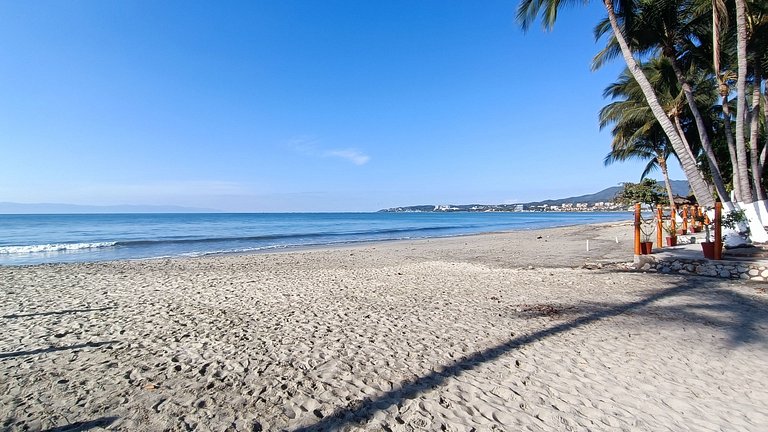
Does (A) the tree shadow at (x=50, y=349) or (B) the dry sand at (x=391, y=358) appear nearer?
(B) the dry sand at (x=391, y=358)

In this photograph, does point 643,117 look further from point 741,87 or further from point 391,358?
point 391,358

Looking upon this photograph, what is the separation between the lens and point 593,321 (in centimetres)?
549

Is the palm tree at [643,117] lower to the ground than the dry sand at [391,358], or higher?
higher

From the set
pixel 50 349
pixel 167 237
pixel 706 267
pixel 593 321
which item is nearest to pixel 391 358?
pixel 593 321

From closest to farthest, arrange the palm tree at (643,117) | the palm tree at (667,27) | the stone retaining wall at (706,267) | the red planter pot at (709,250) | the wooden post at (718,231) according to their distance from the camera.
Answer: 1. the stone retaining wall at (706,267)
2. the wooden post at (718,231)
3. the red planter pot at (709,250)
4. the palm tree at (667,27)
5. the palm tree at (643,117)

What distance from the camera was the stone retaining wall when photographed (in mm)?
8031

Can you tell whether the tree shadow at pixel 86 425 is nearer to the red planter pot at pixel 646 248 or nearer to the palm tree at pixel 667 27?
the red planter pot at pixel 646 248

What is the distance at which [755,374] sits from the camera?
3689 mm

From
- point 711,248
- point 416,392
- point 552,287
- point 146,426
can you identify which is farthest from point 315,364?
point 711,248

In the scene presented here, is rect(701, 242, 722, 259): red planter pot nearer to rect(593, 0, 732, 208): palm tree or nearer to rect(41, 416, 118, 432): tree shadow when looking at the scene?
rect(593, 0, 732, 208): palm tree

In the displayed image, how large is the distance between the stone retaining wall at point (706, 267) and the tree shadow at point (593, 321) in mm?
574

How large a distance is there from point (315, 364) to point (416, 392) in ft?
4.07

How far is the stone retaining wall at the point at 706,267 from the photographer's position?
26.3 feet

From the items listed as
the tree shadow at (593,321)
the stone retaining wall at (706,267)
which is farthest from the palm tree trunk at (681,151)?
the tree shadow at (593,321)
